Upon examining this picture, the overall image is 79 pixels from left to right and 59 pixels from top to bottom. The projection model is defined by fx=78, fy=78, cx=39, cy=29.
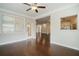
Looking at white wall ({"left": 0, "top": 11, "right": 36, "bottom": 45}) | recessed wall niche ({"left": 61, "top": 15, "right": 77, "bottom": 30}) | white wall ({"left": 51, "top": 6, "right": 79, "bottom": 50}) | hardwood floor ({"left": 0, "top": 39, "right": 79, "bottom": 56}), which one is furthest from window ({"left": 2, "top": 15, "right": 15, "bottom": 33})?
recessed wall niche ({"left": 61, "top": 15, "right": 77, "bottom": 30})

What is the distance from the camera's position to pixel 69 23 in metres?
4.87

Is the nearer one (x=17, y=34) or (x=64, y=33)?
(x=64, y=33)

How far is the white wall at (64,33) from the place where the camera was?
14.8ft

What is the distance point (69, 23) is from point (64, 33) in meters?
0.76

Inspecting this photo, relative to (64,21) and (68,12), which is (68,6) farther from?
(64,21)

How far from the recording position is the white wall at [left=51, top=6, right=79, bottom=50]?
14.8 ft

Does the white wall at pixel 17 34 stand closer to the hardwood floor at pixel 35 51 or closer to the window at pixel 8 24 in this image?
the window at pixel 8 24

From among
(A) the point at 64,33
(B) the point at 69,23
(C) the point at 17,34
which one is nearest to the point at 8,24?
(C) the point at 17,34

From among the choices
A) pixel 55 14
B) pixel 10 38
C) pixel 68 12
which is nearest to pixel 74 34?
pixel 68 12

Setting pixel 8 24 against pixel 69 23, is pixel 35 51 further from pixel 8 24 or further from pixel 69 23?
pixel 8 24

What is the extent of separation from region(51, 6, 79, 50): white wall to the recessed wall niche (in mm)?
197

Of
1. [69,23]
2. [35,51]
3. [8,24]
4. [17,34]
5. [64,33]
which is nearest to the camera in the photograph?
[35,51]

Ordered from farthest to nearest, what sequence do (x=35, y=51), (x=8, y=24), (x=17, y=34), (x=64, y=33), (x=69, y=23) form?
(x=17, y=34) → (x=8, y=24) → (x=64, y=33) → (x=69, y=23) → (x=35, y=51)

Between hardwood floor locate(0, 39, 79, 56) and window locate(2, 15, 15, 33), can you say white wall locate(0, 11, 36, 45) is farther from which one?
hardwood floor locate(0, 39, 79, 56)
